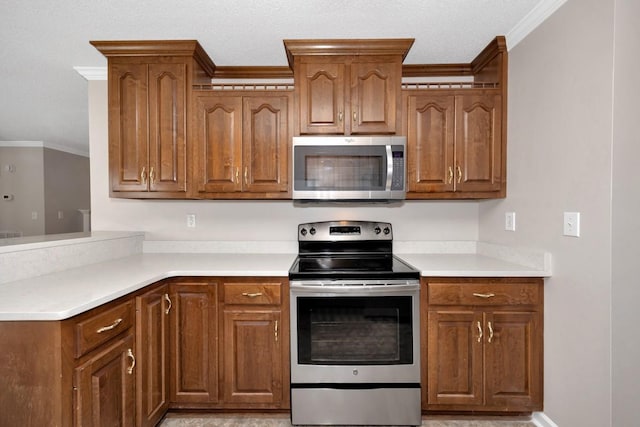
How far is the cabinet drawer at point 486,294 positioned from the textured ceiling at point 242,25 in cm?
154

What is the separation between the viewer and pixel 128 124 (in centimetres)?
225

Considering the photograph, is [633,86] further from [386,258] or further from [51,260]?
[51,260]

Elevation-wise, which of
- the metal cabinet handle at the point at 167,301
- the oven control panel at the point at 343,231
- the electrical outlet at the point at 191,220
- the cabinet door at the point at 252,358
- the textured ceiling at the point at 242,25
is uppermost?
the textured ceiling at the point at 242,25

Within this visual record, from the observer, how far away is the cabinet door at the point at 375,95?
2.21m

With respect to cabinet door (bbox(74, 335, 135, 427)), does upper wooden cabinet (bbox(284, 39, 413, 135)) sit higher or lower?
higher

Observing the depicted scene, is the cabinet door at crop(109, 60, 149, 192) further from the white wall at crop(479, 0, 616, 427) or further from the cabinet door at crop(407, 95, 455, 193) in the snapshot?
the white wall at crop(479, 0, 616, 427)

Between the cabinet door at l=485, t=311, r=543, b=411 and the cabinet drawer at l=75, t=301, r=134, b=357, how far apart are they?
1.89 meters

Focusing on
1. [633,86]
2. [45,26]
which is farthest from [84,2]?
[633,86]

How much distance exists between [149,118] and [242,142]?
65 centimetres

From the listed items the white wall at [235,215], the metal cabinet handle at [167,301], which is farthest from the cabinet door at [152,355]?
the white wall at [235,215]

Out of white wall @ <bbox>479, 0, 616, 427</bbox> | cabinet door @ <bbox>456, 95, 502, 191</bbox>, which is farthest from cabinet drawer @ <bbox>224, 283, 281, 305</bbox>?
white wall @ <bbox>479, 0, 616, 427</bbox>

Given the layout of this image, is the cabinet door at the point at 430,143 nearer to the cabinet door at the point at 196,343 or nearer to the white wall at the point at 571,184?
the white wall at the point at 571,184

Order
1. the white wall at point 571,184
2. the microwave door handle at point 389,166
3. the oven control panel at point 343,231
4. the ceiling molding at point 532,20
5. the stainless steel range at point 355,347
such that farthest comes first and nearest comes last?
1. the oven control panel at point 343,231
2. the microwave door handle at point 389,166
3. the stainless steel range at point 355,347
4. the ceiling molding at point 532,20
5. the white wall at point 571,184

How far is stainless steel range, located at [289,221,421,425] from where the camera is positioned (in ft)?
6.19
